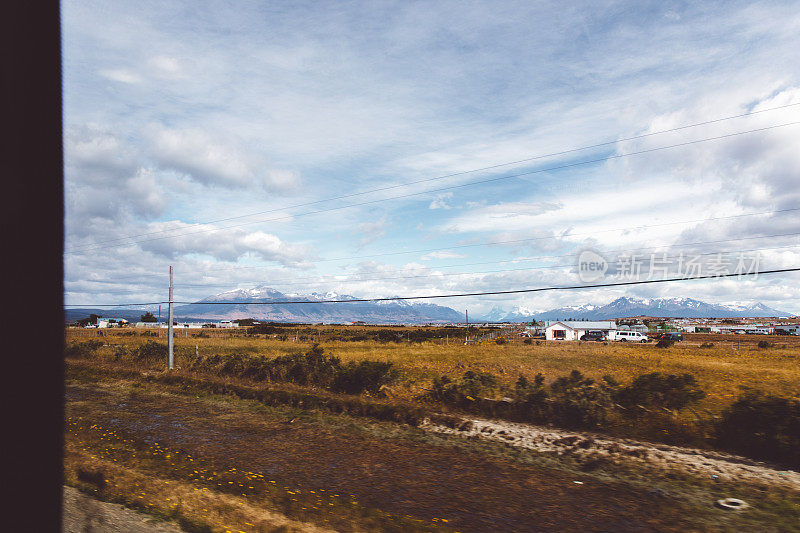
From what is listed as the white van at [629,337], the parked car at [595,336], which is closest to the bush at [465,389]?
the white van at [629,337]

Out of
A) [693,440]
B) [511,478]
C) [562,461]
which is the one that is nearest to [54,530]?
[511,478]

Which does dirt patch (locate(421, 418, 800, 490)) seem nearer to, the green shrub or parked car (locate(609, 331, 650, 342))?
the green shrub

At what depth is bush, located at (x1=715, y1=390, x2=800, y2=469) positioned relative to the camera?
1166 cm

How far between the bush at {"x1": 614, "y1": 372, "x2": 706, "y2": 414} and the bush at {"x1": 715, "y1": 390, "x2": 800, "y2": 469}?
1449 millimetres

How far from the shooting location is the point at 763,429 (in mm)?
12328

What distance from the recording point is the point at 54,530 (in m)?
6.48

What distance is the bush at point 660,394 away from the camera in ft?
49.3

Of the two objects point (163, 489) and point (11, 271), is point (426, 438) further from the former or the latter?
point (11, 271)

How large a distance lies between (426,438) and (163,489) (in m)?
8.51

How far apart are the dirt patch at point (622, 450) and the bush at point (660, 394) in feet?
7.94

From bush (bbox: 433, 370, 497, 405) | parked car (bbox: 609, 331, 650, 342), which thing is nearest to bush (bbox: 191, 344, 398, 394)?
bush (bbox: 433, 370, 497, 405)

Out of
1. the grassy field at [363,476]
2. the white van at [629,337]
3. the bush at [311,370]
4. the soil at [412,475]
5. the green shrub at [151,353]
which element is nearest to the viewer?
the grassy field at [363,476]

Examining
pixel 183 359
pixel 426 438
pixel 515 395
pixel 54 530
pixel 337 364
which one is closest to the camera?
pixel 54 530

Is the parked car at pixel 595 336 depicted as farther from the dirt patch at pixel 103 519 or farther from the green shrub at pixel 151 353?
the dirt patch at pixel 103 519
